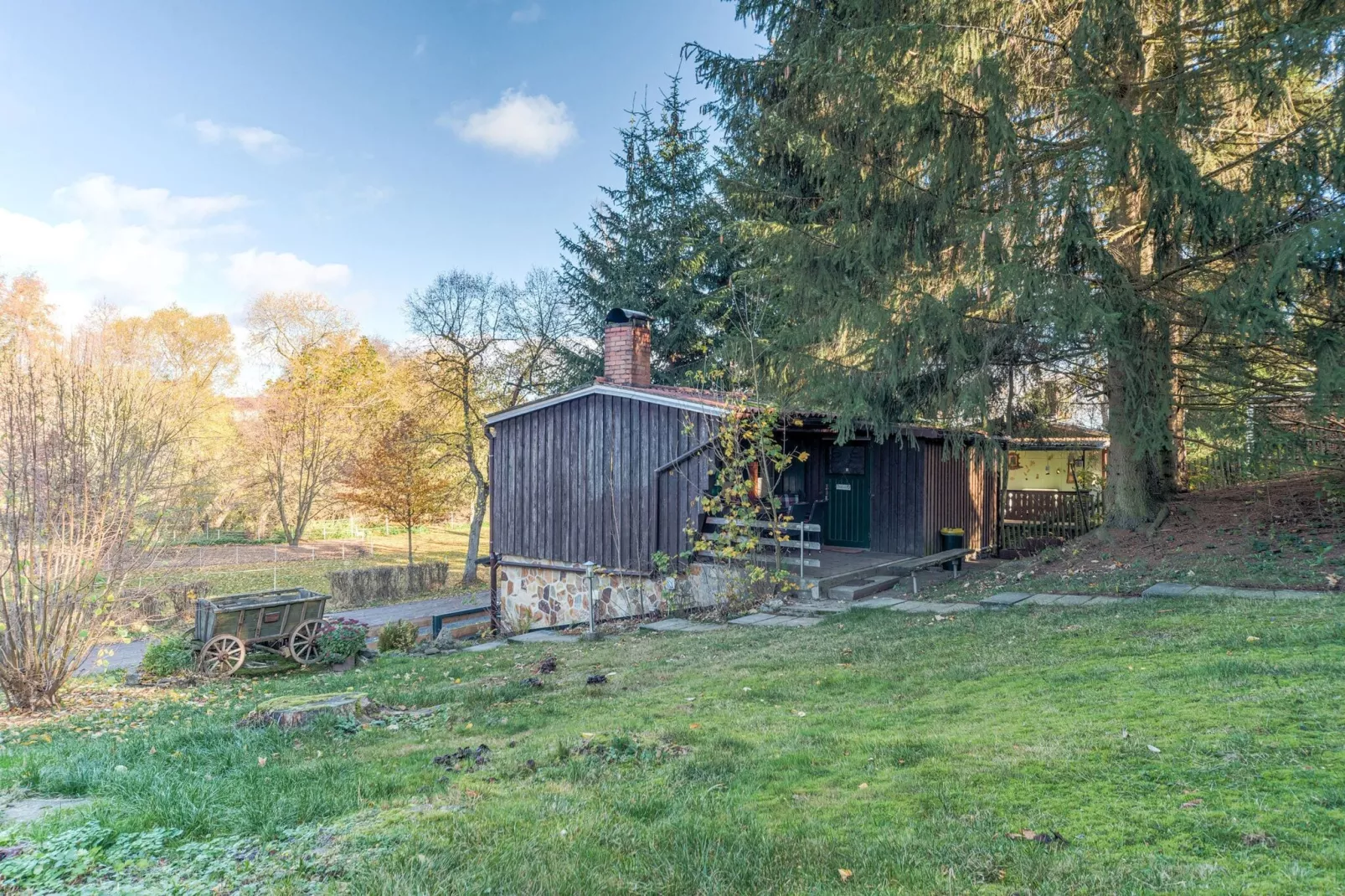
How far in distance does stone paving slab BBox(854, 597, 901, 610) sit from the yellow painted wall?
10953mm

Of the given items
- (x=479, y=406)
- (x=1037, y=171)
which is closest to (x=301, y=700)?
(x=1037, y=171)

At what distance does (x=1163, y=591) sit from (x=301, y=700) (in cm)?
825

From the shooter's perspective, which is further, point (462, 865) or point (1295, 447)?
point (1295, 447)

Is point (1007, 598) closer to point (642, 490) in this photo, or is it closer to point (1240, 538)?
point (1240, 538)

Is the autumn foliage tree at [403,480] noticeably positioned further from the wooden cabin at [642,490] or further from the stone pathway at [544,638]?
the stone pathway at [544,638]

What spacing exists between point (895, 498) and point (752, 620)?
16.8 ft

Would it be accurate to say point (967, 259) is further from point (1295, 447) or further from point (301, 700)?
point (301, 700)

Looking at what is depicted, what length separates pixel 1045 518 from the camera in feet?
48.8

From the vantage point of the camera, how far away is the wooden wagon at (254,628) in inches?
412

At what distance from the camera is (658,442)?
11.9 m

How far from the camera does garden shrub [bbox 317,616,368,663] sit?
11406 millimetres

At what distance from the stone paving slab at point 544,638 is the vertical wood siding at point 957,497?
6.41 metres

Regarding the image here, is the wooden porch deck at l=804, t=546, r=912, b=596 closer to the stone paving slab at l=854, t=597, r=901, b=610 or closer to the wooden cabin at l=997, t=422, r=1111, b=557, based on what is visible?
the stone paving slab at l=854, t=597, r=901, b=610

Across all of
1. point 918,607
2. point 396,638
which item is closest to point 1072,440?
point 918,607
